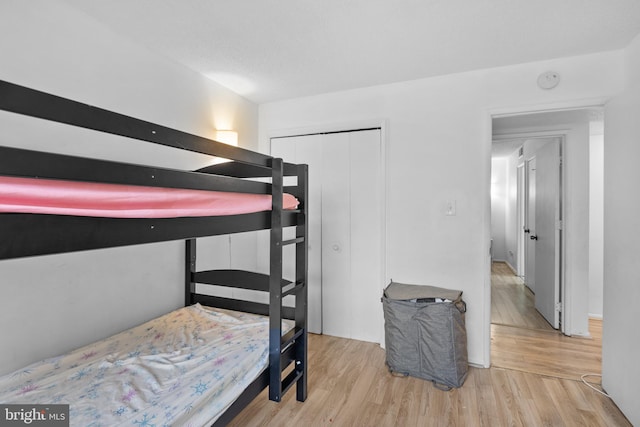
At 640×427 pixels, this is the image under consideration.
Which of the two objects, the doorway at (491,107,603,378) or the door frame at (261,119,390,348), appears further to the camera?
the doorway at (491,107,603,378)

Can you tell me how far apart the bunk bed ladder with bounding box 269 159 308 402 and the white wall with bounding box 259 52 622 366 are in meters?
1.08

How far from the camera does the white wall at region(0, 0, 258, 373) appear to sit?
59.1 inches

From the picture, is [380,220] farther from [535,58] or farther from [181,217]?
[181,217]

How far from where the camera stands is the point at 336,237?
3014 mm

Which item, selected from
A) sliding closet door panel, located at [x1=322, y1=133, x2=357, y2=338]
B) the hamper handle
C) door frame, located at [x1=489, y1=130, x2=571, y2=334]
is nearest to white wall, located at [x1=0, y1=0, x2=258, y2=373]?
sliding closet door panel, located at [x1=322, y1=133, x2=357, y2=338]

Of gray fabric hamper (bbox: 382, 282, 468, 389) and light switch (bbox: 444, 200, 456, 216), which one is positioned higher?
light switch (bbox: 444, 200, 456, 216)

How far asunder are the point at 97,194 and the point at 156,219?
0.67ft

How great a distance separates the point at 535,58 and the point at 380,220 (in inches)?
64.0

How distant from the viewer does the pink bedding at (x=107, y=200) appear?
0.73 m

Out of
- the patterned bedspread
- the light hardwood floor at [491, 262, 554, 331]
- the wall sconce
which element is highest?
the wall sconce

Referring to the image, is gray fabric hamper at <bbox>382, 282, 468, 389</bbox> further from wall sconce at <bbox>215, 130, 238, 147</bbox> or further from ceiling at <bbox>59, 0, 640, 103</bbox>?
wall sconce at <bbox>215, 130, 238, 147</bbox>

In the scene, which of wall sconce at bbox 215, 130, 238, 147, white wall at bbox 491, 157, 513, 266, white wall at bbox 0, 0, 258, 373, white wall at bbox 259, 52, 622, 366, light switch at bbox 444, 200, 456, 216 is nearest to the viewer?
white wall at bbox 0, 0, 258, 373

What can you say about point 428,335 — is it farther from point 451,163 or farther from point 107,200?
point 107,200

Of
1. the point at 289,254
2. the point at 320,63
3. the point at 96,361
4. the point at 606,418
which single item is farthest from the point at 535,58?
the point at 96,361
